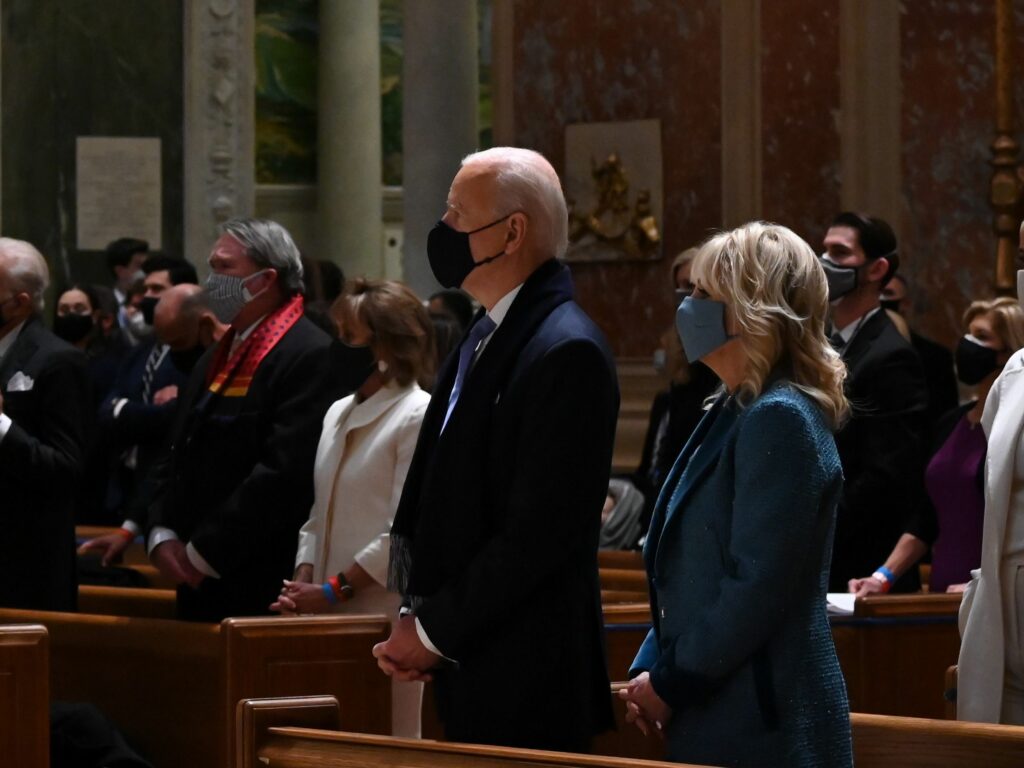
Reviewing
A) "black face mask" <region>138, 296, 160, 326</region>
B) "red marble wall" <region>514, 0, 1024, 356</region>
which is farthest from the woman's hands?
"red marble wall" <region>514, 0, 1024, 356</region>

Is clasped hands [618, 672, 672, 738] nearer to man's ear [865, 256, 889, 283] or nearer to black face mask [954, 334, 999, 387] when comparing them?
black face mask [954, 334, 999, 387]

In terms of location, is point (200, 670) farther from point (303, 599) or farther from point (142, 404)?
point (142, 404)

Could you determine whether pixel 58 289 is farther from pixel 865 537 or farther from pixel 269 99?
pixel 865 537

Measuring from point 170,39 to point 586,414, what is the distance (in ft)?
38.6

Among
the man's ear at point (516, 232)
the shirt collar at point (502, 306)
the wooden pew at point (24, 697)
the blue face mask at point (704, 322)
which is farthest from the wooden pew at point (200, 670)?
the blue face mask at point (704, 322)

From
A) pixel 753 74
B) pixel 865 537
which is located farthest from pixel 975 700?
pixel 753 74

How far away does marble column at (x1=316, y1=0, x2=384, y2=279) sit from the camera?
19391mm

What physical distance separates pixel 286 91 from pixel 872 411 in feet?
49.1

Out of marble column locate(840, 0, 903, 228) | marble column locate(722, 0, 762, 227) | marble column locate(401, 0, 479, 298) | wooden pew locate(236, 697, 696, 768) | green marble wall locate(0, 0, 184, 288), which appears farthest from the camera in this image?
green marble wall locate(0, 0, 184, 288)

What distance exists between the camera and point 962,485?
5574 millimetres

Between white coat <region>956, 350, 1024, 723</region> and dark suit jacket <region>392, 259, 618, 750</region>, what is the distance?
32.9 inches

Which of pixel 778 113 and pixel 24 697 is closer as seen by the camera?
pixel 24 697

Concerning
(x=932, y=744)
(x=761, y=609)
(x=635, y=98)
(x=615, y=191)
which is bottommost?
(x=932, y=744)

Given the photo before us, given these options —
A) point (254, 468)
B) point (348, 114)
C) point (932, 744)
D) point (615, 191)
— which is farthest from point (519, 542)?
point (348, 114)
